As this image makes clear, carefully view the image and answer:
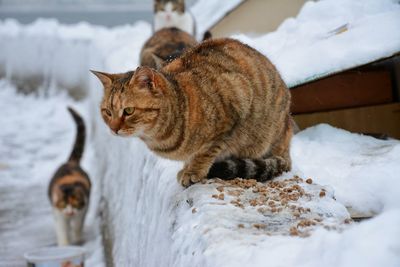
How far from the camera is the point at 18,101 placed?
1096 centimetres

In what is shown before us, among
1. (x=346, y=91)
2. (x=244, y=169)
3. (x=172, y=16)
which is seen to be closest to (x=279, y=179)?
(x=244, y=169)

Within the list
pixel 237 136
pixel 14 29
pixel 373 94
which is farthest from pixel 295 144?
pixel 14 29

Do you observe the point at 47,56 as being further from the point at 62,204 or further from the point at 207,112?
the point at 207,112

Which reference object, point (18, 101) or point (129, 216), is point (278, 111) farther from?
point (18, 101)

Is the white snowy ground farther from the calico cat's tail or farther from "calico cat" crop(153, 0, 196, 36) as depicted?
"calico cat" crop(153, 0, 196, 36)

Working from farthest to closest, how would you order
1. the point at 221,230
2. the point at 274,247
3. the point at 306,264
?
1. the point at 221,230
2. the point at 274,247
3. the point at 306,264

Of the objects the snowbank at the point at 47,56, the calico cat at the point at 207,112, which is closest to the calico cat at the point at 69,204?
the calico cat at the point at 207,112

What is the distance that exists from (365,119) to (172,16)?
4289mm

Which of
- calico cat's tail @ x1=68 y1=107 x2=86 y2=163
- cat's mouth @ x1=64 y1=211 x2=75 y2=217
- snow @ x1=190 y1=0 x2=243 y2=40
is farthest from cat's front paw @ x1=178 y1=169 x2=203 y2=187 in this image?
snow @ x1=190 y1=0 x2=243 y2=40

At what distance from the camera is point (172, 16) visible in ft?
25.0

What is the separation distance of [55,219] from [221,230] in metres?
4.32

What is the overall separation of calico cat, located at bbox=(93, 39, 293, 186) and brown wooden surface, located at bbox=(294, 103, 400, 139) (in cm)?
139

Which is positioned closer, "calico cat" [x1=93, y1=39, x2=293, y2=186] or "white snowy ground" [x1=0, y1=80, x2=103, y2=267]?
"calico cat" [x1=93, y1=39, x2=293, y2=186]

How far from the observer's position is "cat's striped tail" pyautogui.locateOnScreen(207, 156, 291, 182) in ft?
8.15
